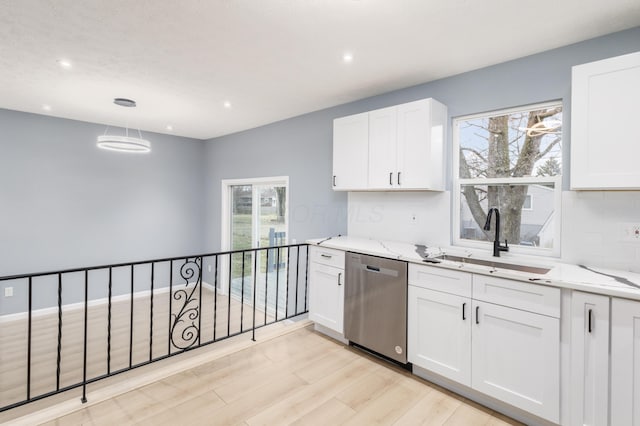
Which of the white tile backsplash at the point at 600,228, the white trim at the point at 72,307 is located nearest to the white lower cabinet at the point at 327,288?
the white tile backsplash at the point at 600,228

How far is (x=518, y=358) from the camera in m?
1.98

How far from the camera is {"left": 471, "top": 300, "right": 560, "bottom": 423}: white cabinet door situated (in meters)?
1.86

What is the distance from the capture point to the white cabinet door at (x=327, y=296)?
3041 mm

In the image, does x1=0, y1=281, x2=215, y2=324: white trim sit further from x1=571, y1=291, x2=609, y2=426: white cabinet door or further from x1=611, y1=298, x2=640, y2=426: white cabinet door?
x1=611, y1=298, x2=640, y2=426: white cabinet door

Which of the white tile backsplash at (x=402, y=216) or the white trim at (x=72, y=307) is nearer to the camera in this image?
the white tile backsplash at (x=402, y=216)

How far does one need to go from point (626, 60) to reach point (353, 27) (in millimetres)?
1635

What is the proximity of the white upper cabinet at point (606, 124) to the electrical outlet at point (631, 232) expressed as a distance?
0.38 meters

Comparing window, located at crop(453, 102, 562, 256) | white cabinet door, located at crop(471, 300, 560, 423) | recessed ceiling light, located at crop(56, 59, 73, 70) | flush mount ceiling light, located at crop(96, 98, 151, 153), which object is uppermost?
recessed ceiling light, located at crop(56, 59, 73, 70)

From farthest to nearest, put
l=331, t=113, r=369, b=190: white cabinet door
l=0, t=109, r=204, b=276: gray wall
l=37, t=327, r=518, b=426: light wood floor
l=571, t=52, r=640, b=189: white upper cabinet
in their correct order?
l=0, t=109, r=204, b=276: gray wall < l=331, t=113, r=369, b=190: white cabinet door < l=37, t=327, r=518, b=426: light wood floor < l=571, t=52, r=640, b=189: white upper cabinet

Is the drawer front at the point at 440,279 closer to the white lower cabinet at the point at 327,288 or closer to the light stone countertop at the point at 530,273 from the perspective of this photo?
the light stone countertop at the point at 530,273

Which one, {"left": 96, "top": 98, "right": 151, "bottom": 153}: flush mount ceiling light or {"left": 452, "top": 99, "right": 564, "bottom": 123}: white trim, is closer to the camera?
{"left": 452, "top": 99, "right": 564, "bottom": 123}: white trim

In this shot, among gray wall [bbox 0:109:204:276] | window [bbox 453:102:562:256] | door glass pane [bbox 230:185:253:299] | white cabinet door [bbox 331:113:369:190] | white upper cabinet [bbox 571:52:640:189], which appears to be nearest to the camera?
white upper cabinet [bbox 571:52:640:189]

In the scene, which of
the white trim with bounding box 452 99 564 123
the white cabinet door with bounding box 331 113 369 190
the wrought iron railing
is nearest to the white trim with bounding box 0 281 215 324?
the wrought iron railing

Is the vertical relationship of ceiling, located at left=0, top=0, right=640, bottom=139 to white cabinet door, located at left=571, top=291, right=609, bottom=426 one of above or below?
above
